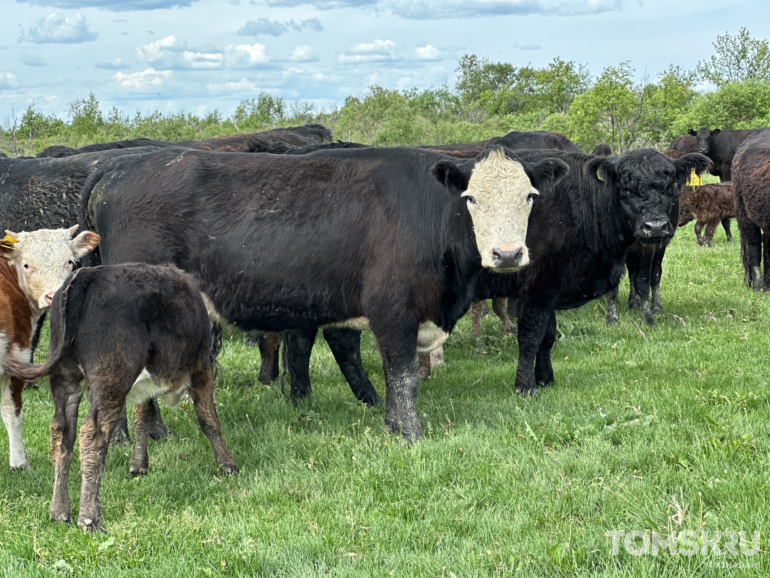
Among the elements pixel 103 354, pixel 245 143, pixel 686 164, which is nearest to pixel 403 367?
pixel 103 354

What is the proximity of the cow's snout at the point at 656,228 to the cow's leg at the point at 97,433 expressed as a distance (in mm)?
4940

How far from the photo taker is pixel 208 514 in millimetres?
4176

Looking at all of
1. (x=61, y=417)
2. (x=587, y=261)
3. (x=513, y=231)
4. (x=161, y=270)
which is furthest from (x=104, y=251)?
(x=587, y=261)

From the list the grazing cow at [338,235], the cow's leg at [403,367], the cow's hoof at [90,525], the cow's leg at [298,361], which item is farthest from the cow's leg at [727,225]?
the cow's hoof at [90,525]

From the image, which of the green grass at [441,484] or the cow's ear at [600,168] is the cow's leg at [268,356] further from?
the cow's ear at [600,168]

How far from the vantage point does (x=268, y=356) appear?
7555mm

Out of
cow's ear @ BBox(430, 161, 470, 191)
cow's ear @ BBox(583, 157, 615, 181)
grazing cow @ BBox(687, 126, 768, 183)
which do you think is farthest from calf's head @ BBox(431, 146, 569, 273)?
grazing cow @ BBox(687, 126, 768, 183)

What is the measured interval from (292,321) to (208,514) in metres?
1.77

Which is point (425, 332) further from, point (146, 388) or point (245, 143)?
point (245, 143)

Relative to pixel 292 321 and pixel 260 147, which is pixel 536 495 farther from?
pixel 260 147

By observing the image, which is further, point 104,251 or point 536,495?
point 104,251

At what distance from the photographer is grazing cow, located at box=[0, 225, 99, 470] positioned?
4.95 m

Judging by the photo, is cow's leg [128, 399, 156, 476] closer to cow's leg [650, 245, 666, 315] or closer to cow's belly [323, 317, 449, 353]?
cow's belly [323, 317, 449, 353]

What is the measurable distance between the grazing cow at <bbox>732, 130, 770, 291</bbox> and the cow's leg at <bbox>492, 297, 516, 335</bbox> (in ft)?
13.8
